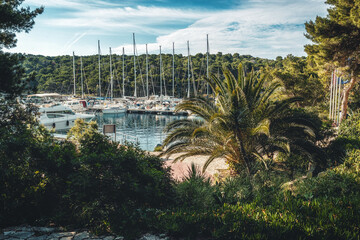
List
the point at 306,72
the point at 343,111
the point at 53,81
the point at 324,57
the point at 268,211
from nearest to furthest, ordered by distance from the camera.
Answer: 1. the point at 268,211
2. the point at 324,57
3. the point at 343,111
4. the point at 306,72
5. the point at 53,81

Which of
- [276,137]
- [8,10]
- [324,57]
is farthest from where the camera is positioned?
[324,57]

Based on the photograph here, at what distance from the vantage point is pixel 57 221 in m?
4.22

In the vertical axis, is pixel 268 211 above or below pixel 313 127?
below

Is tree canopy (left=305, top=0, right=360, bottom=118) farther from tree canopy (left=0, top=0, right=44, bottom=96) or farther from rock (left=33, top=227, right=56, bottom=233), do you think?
rock (left=33, top=227, right=56, bottom=233)

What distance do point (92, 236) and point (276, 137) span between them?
20.5ft

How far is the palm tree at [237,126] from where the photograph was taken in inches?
321

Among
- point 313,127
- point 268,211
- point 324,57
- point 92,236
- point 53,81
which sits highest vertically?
point 53,81

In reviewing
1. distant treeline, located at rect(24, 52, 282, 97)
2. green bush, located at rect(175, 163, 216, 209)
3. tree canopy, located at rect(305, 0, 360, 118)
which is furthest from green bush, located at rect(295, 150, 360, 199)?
distant treeline, located at rect(24, 52, 282, 97)

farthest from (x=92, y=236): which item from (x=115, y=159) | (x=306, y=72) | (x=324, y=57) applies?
(x=306, y=72)

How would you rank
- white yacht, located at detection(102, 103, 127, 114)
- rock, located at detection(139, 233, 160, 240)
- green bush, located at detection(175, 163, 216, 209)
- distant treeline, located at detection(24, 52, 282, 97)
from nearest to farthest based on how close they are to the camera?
rock, located at detection(139, 233, 160, 240) < green bush, located at detection(175, 163, 216, 209) < white yacht, located at detection(102, 103, 127, 114) < distant treeline, located at detection(24, 52, 282, 97)

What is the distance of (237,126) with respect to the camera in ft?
26.6

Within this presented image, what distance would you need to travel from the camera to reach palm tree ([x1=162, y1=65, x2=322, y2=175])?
816cm

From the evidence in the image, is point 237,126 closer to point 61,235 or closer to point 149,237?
point 149,237

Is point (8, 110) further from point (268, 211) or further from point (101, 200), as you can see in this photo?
point (268, 211)
